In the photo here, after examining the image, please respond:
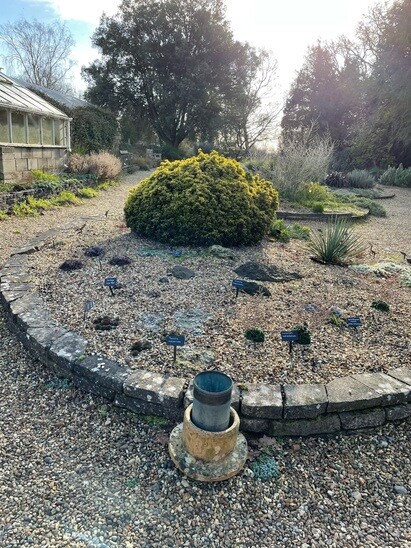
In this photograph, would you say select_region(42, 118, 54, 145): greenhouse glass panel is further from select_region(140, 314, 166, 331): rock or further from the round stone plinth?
the round stone plinth

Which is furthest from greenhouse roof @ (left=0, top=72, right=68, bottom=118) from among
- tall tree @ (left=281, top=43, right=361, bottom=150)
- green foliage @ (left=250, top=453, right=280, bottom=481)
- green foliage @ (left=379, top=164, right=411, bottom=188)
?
tall tree @ (left=281, top=43, right=361, bottom=150)

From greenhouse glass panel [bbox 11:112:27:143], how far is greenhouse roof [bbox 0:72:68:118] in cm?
25

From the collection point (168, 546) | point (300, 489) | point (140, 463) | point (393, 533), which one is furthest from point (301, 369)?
point (168, 546)

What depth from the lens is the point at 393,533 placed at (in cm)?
162

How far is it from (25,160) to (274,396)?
9276mm

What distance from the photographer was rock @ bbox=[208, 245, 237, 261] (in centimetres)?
451

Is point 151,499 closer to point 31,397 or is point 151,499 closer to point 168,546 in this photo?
point 168,546

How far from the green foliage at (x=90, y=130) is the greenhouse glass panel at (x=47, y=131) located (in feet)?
10.4

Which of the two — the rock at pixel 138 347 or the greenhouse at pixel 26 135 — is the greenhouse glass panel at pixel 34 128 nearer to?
the greenhouse at pixel 26 135

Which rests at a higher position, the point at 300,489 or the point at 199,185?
the point at 199,185

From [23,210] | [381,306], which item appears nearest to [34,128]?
[23,210]

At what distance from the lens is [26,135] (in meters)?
9.41

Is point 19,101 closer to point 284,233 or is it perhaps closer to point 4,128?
point 4,128

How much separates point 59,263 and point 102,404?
2.39m
